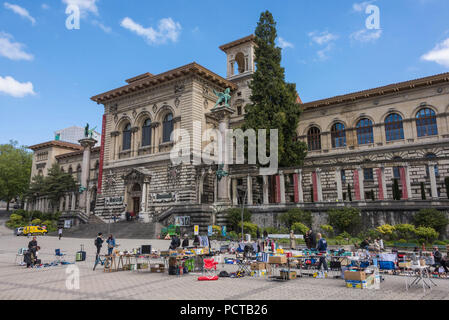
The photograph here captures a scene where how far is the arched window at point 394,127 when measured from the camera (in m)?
33.3

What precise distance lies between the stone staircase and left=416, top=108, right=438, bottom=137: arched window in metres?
26.3

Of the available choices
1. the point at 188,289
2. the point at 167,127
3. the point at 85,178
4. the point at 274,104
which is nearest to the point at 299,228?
the point at 274,104

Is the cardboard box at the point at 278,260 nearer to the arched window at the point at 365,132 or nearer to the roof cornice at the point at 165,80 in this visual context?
the arched window at the point at 365,132

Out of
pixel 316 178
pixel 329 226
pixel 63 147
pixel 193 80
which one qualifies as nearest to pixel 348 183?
pixel 316 178

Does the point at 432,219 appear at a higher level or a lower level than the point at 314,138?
lower

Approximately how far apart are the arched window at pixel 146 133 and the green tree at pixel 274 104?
13886mm

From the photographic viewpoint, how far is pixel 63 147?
62875 millimetres

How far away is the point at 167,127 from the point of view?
1540 inches

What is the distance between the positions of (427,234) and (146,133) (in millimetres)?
30851

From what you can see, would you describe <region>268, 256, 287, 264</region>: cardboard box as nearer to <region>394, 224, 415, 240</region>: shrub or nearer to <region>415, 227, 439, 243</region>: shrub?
<region>415, 227, 439, 243</region>: shrub

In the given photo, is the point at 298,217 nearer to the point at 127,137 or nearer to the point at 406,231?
the point at 406,231

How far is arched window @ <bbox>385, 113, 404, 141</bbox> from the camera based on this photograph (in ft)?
109

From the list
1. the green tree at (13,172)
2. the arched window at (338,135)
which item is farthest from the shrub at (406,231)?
the green tree at (13,172)
